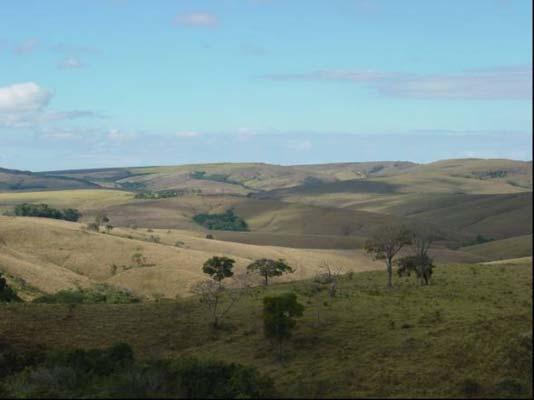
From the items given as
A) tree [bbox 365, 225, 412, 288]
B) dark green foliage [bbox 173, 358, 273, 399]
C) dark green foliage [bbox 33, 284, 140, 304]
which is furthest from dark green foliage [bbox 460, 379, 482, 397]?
dark green foliage [bbox 33, 284, 140, 304]

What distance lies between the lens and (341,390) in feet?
101

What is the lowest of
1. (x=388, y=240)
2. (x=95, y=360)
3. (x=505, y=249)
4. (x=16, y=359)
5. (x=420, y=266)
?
(x=16, y=359)

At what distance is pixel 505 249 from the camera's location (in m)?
145

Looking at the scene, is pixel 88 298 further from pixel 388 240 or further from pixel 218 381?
pixel 218 381

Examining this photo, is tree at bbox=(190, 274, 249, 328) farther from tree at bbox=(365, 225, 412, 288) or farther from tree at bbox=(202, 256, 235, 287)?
tree at bbox=(365, 225, 412, 288)

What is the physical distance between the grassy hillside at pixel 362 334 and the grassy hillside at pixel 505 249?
64350 mm

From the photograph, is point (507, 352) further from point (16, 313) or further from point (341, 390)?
point (16, 313)

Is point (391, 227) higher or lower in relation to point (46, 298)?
higher

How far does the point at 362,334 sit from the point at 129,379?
62.1ft

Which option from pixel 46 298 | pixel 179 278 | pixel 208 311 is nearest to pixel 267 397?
pixel 208 311

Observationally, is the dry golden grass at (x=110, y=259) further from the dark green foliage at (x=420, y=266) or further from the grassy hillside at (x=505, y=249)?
the dark green foliage at (x=420, y=266)

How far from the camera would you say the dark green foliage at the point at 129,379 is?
103ft

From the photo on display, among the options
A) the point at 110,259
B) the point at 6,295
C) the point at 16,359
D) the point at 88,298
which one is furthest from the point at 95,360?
the point at 110,259

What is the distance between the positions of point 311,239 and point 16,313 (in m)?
130
